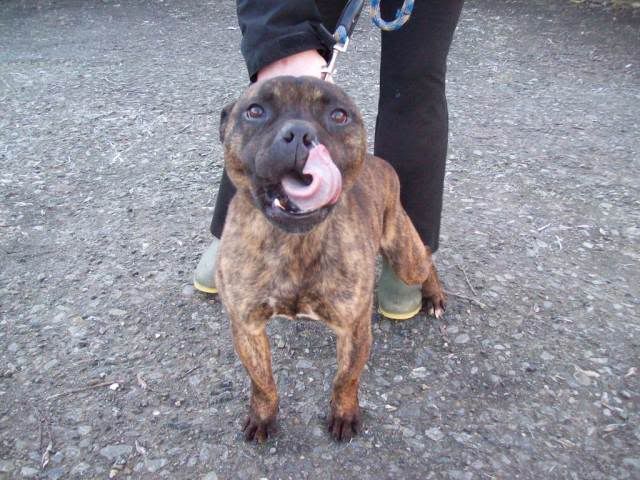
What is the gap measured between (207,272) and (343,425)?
129cm

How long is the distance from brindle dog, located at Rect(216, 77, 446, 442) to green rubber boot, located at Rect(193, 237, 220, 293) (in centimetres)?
100

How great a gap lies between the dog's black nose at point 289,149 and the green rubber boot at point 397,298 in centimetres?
155

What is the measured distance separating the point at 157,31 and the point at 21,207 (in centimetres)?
495

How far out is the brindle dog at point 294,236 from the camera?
224 centimetres

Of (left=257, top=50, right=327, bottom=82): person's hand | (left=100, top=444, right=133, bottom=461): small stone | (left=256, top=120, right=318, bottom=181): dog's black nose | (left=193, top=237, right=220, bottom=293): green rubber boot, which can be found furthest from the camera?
(left=193, top=237, right=220, bottom=293): green rubber boot

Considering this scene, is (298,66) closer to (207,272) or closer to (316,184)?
(316,184)

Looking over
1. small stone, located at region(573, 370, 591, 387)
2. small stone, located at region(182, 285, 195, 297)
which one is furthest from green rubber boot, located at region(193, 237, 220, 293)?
small stone, located at region(573, 370, 591, 387)

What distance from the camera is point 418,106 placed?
313cm

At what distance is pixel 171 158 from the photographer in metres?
5.43

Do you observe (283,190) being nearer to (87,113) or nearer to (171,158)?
(171,158)

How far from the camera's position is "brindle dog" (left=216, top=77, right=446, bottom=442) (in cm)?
224

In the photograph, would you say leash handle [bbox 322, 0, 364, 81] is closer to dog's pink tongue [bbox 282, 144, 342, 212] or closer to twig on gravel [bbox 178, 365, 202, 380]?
dog's pink tongue [bbox 282, 144, 342, 212]

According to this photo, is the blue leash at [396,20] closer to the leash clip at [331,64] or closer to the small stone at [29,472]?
the leash clip at [331,64]

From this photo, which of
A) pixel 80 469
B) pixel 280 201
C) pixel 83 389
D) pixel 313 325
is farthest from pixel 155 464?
pixel 280 201
